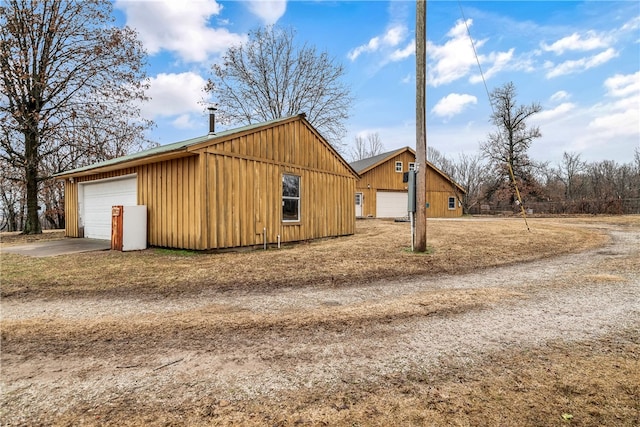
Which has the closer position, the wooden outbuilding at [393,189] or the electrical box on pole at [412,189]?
the electrical box on pole at [412,189]

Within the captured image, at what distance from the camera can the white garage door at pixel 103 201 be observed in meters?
10.3

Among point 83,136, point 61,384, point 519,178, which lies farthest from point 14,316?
point 519,178

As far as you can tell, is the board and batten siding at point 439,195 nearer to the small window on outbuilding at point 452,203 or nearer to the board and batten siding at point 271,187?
the small window on outbuilding at point 452,203

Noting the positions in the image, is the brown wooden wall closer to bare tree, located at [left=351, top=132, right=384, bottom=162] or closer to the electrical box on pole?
the electrical box on pole

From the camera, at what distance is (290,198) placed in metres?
10.4

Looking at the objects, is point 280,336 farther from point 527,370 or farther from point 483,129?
point 483,129

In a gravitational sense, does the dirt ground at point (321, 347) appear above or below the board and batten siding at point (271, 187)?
below

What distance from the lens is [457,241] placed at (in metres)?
9.38

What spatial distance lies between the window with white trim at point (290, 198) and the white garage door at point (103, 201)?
464 cm

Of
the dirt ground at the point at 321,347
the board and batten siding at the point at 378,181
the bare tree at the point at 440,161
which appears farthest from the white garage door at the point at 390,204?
the bare tree at the point at 440,161

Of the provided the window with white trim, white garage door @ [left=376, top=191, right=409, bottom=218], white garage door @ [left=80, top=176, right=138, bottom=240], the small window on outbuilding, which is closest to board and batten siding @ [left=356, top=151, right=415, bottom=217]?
white garage door @ [left=376, top=191, right=409, bottom=218]

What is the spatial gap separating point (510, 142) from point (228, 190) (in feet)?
99.9

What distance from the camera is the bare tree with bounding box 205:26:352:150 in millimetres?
23703

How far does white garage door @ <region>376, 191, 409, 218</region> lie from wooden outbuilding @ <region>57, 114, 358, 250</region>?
451 inches
